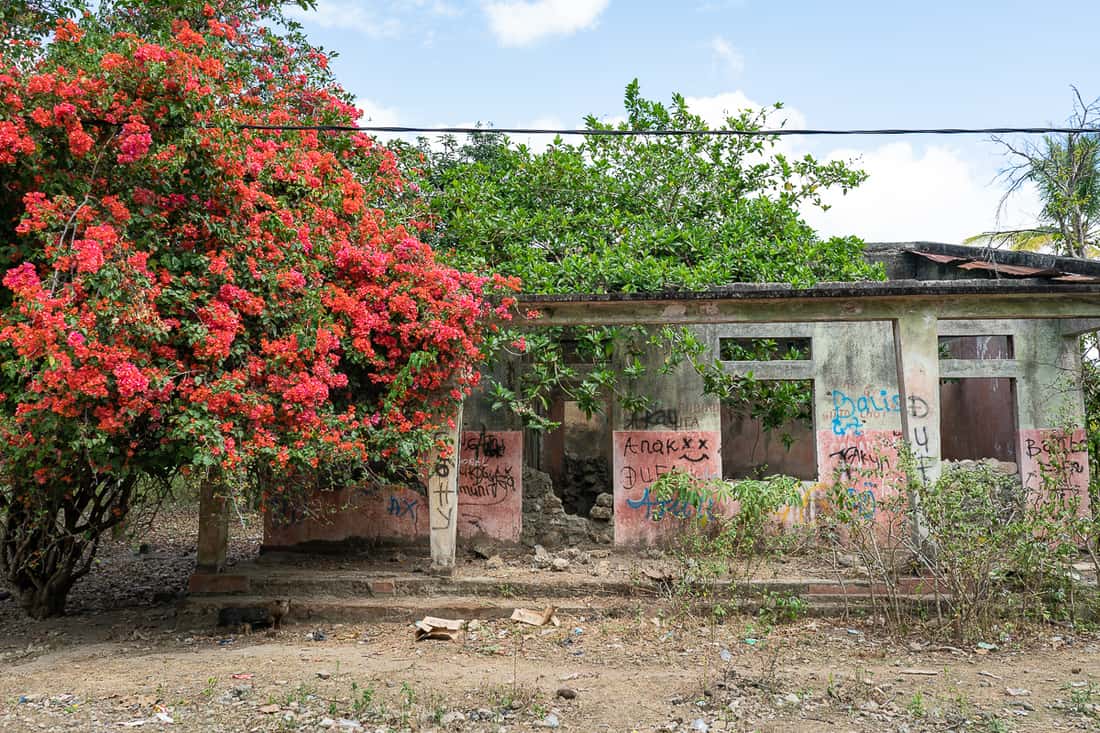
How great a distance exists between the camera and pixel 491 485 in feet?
33.4

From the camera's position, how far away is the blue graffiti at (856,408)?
1054cm

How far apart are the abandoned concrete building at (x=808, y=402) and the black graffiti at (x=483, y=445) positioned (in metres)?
0.01

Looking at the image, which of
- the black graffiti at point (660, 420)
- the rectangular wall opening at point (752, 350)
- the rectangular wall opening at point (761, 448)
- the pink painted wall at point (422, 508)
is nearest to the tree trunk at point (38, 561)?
the pink painted wall at point (422, 508)

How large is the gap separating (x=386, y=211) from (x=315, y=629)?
173 inches

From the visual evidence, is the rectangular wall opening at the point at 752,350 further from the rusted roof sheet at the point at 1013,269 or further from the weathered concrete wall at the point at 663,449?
the rusted roof sheet at the point at 1013,269

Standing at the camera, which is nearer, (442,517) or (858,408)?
(442,517)

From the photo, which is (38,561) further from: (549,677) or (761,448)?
(761,448)

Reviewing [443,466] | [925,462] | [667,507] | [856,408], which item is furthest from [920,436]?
[443,466]

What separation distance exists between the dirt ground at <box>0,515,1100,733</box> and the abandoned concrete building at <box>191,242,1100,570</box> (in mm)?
1290

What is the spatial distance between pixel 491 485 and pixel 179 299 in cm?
462

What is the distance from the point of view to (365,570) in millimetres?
8836

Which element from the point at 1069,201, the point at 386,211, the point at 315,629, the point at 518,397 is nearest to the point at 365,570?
the point at 315,629

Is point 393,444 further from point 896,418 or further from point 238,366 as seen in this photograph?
point 896,418

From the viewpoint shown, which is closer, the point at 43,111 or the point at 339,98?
the point at 43,111
